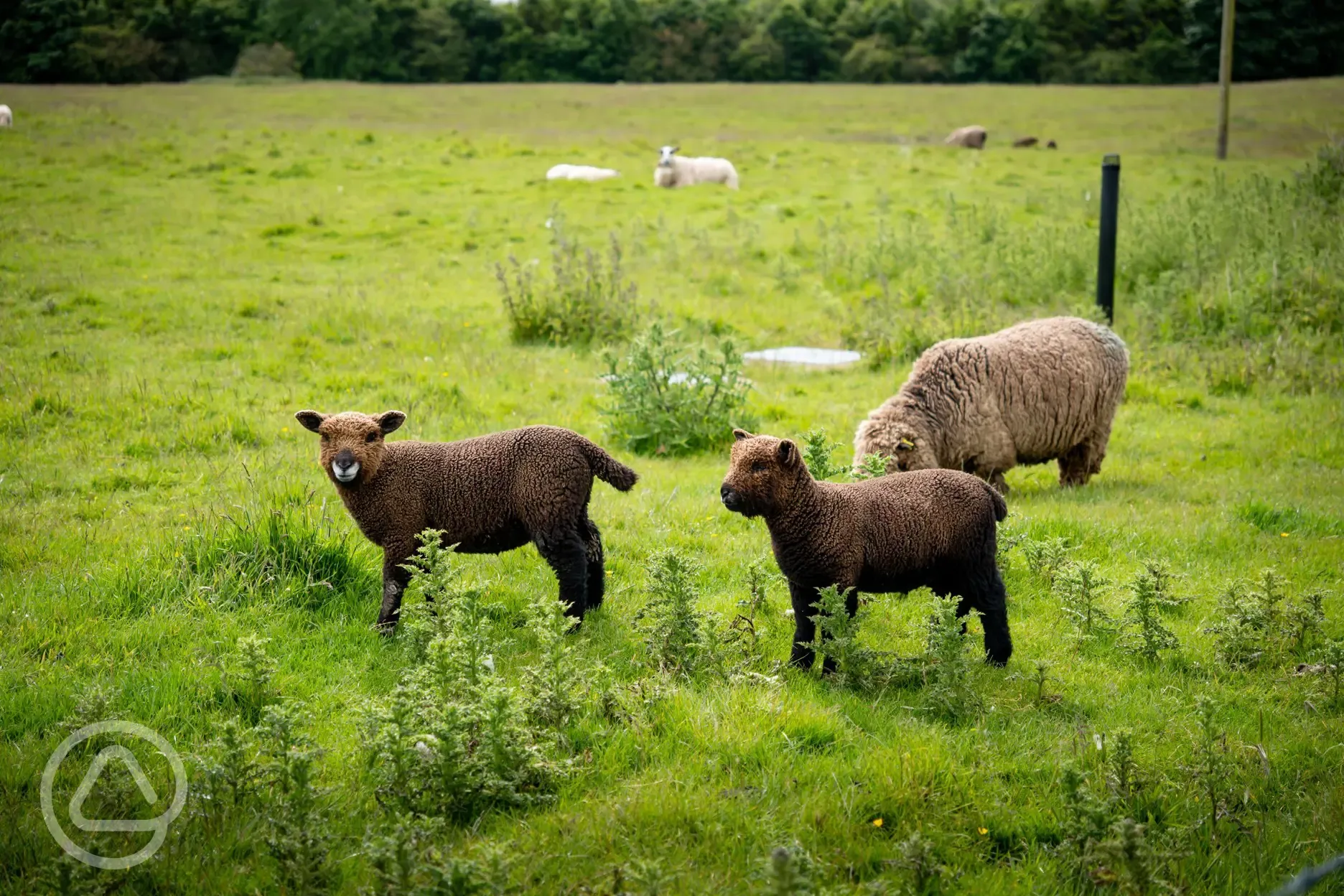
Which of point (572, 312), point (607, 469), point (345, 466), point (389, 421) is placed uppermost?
point (389, 421)

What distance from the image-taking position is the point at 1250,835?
448 centimetres

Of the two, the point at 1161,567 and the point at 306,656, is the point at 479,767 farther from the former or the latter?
the point at 1161,567

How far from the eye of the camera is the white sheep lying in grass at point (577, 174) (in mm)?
27312

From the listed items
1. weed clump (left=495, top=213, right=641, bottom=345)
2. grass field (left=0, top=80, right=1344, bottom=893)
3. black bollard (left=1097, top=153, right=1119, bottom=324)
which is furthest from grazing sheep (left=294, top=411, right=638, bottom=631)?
black bollard (left=1097, top=153, right=1119, bottom=324)

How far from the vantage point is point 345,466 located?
6055mm

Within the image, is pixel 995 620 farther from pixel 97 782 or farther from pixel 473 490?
pixel 97 782

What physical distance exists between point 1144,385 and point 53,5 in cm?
2424

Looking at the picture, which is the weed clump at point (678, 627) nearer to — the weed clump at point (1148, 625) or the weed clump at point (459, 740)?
the weed clump at point (459, 740)

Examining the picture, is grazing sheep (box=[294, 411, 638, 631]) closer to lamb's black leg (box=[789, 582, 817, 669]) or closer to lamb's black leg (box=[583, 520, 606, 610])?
lamb's black leg (box=[583, 520, 606, 610])

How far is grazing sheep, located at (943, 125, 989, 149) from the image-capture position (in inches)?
1483

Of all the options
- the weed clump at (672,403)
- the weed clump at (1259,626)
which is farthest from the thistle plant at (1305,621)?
the weed clump at (672,403)

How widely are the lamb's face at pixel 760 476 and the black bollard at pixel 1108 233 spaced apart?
28.3ft

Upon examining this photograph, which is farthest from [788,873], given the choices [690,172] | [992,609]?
[690,172]

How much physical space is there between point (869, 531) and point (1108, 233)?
8.77m
